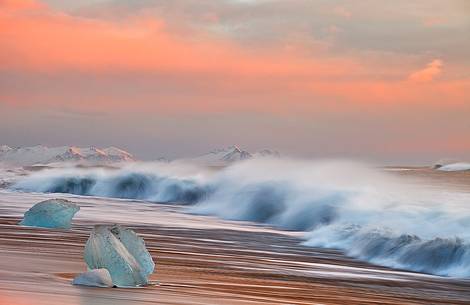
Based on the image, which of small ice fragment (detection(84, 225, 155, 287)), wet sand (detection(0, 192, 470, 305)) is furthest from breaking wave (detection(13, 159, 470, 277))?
small ice fragment (detection(84, 225, 155, 287))

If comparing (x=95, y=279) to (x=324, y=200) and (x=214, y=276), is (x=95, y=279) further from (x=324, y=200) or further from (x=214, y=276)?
(x=324, y=200)

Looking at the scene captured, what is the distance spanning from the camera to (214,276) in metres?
13.8

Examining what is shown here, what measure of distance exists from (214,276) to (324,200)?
66.8ft

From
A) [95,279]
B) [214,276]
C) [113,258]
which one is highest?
[113,258]

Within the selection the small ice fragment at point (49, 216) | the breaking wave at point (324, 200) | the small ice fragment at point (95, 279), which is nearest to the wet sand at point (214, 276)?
the small ice fragment at point (95, 279)

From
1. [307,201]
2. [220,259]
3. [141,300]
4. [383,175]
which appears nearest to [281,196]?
[307,201]

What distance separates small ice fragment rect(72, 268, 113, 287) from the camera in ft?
35.5

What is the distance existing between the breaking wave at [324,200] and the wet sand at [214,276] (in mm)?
1106

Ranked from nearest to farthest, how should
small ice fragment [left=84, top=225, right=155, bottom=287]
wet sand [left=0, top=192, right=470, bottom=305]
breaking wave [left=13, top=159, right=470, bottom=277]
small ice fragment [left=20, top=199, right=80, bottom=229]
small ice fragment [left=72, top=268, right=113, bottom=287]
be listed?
wet sand [left=0, top=192, right=470, bottom=305], small ice fragment [left=72, top=268, right=113, bottom=287], small ice fragment [left=84, top=225, right=155, bottom=287], breaking wave [left=13, top=159, right=470, bottom=277], small ice fragment [left=20, top=199, right=80, bottom=229]

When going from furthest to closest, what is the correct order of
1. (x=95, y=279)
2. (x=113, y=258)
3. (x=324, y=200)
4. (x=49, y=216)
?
(x=324, y=200), (x=49, y=216), (x=113, y=258), (x=95, y=279)

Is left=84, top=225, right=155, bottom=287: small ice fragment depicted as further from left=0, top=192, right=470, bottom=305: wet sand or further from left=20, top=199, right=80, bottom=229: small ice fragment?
left=20, top=199, right=80, bottom=229: small ice fragment

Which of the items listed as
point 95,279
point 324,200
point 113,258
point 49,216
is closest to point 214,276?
point 113,258

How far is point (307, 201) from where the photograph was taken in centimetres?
3525

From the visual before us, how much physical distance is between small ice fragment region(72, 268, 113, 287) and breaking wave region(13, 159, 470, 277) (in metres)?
8.06
